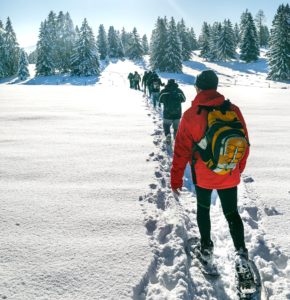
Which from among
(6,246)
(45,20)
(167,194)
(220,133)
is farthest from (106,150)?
(45,20)

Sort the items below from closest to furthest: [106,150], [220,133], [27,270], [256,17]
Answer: [220,133] → [27,270] → [106,150] → [256,17]

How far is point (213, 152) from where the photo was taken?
281cm

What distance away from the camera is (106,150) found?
25.2 ft

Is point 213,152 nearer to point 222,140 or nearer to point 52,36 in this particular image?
point 222,140

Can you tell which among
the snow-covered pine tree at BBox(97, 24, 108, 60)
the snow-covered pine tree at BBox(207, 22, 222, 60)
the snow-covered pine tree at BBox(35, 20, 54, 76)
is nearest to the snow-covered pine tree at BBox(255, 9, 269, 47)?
the snow-covered pine tree at BBox(207, 22, 222, 60)

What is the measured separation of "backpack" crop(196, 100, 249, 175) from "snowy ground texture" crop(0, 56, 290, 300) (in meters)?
1.34

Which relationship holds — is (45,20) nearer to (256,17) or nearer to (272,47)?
(272,47)

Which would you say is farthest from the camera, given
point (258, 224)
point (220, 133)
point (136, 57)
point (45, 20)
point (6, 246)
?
point (136, 57)

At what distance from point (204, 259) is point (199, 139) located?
4.76ft

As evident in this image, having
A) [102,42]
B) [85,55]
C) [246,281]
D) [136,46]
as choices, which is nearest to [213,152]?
[246,281]

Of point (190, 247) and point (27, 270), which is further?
point (190, 247)

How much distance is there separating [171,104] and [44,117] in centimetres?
613

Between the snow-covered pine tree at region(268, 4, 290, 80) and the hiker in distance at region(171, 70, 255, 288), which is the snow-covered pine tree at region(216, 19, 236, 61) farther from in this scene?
the hiker in distance at region(171, 70, 255, 288)

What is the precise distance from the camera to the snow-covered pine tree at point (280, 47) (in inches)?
1852
